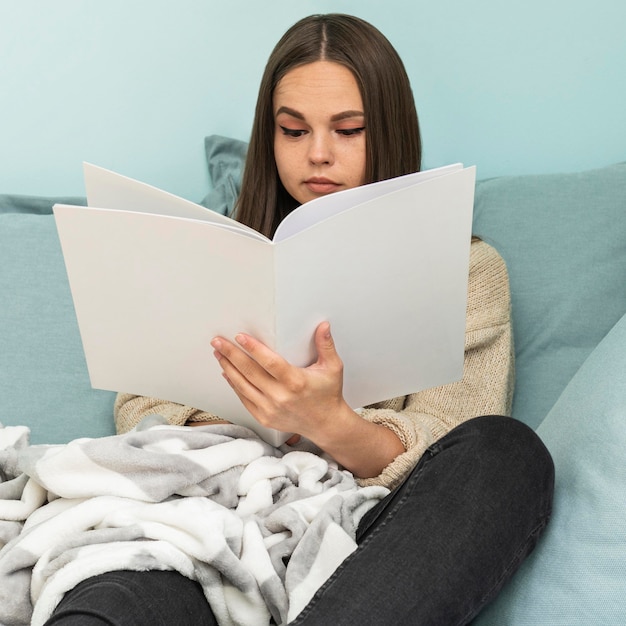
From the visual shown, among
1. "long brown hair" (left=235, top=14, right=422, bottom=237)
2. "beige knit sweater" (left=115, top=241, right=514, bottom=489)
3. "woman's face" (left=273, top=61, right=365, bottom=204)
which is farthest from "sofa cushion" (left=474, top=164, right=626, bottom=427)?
"woman's face" (left=273, top=61, right=365, bottom=204)

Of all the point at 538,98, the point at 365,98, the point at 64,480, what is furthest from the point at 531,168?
the point at 64,480

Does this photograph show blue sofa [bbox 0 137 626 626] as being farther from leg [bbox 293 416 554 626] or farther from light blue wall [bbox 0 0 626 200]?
leg [bbox 293 416 554 626]

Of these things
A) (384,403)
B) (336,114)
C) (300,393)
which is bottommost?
(384,403)

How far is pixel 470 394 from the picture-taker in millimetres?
1286

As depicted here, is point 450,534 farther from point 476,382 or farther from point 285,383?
point 476,382

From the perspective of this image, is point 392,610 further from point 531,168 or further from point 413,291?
point 531,168

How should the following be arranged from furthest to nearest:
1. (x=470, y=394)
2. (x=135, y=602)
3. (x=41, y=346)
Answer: (x=41, y=346), (x=470, y=394), (x=135, y=602)

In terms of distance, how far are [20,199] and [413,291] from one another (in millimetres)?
959

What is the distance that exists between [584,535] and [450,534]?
17 centimetres

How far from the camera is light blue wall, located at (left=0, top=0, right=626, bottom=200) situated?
172cm

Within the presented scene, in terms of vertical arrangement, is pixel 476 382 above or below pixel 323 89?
below

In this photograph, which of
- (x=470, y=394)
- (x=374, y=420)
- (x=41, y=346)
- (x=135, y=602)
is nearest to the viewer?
(x=135, y=602)

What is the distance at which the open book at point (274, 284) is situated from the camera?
3.07 ft

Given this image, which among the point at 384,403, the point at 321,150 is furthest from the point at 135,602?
the point at 321,150
